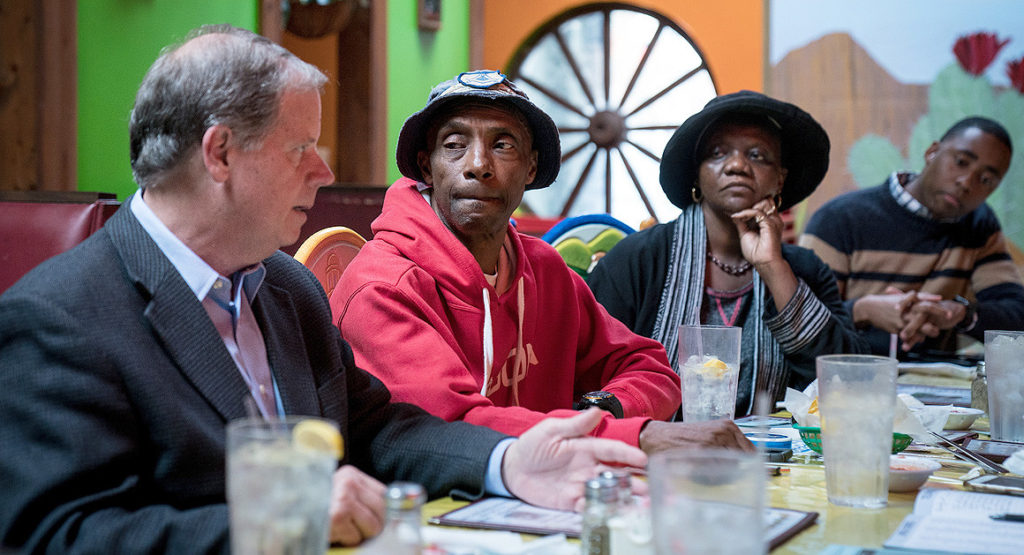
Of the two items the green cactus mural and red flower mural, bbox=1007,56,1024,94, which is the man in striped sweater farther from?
red flower mural, bbox=1007,56,1024,94

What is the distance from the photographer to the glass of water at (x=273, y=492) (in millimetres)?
771

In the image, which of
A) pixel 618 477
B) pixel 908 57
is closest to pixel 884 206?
pixel 908 57

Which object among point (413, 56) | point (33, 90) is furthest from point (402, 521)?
point (413, 56)

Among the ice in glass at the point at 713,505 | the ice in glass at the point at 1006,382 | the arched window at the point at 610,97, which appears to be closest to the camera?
the ice in glass at the point at 713,505

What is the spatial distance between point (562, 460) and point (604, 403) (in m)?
0.57

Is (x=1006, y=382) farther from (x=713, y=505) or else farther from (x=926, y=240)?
(x=926, y=240)

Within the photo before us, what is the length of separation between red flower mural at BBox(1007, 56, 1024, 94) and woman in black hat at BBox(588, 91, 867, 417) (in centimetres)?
308

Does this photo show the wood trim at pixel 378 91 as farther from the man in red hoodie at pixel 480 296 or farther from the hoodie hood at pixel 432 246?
the hoodie hood at pixel 432 246

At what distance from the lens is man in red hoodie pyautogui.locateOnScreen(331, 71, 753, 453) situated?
4.96 feet

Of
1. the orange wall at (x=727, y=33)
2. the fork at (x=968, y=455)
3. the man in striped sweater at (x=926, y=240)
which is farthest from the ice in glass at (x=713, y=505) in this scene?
the orange wall at (x=727, y=33)

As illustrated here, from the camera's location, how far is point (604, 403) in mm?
1715

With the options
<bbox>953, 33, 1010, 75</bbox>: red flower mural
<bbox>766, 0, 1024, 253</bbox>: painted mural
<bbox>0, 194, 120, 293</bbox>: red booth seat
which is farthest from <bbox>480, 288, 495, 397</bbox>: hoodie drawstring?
<bbox>953, 33, 1010, 75</bbox>: red flower mural

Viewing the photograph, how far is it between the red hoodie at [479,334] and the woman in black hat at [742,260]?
465 mm

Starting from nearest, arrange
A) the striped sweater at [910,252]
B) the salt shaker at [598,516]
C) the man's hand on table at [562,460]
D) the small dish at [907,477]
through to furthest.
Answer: the salt shaker at [598,516]
the man's hand on table at [562,460]
the small dish at [907,477]
the striped sweater at [910,252]
